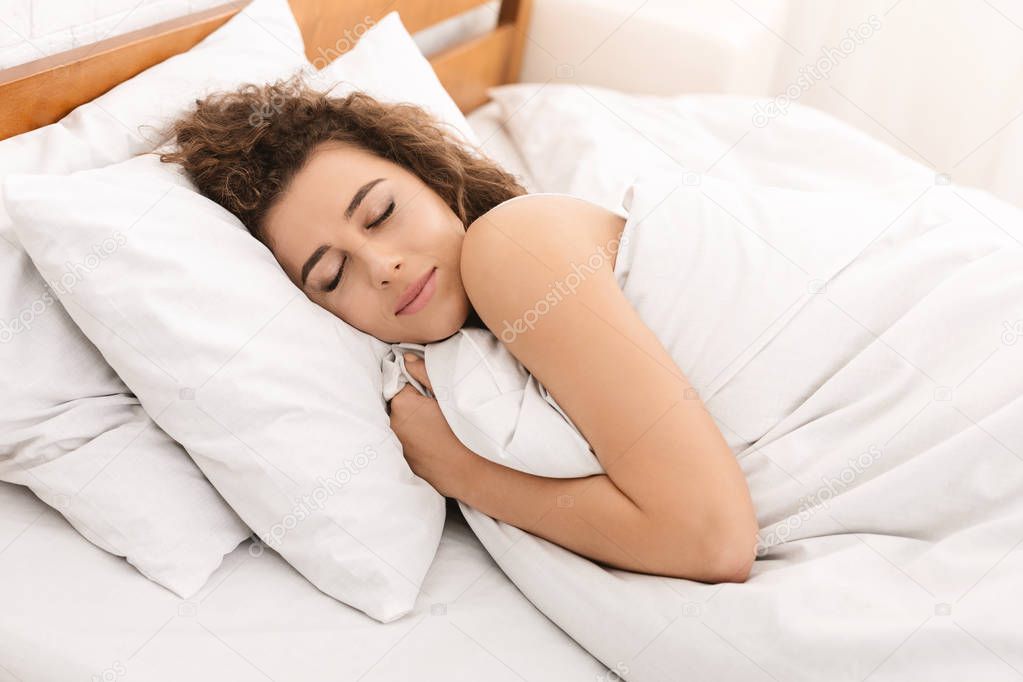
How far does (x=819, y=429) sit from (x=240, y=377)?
0.64 meters

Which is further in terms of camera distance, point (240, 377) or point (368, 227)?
point (368, 227)

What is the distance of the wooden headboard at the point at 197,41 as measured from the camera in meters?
1.14

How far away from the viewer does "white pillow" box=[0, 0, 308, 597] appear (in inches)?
38.6

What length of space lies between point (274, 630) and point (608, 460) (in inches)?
15.2

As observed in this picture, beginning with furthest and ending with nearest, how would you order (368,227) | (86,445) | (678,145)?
(678,145)
(368,227)
(86,445)

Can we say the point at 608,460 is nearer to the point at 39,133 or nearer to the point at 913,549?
the point at 913,549

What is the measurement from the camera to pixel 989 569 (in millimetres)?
888
